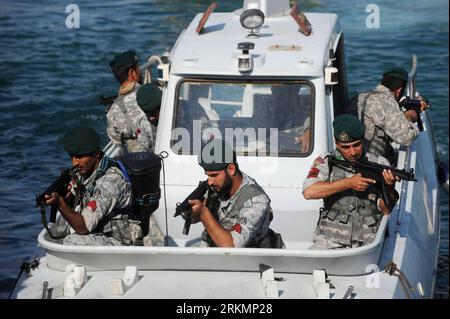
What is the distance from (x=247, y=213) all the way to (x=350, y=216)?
2.86ft

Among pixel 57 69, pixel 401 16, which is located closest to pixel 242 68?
pixel 57 69

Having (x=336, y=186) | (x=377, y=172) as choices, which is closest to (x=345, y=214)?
(x=336, y=186)

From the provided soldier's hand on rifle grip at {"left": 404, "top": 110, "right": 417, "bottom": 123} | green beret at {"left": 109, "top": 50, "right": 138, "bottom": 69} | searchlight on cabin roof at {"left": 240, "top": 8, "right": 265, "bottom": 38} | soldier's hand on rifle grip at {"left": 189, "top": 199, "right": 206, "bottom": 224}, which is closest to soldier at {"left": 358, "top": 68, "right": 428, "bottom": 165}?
soldier's hand on rifle grip at {"left": 404, "top": 110, "right": 417, "bottom": 123}

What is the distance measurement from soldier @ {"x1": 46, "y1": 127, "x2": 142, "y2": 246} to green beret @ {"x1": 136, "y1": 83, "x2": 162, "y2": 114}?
1.61 meters

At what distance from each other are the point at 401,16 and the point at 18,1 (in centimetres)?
814

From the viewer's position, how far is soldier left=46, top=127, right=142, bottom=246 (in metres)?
6.91

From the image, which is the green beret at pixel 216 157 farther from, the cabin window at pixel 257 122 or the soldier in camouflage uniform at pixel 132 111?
the soldier in camouflage uniform at pixel 132 111

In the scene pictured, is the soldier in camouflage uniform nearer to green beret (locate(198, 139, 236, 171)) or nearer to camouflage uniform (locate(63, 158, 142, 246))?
camouflage uniform (locate(63, 158, 142, 246))

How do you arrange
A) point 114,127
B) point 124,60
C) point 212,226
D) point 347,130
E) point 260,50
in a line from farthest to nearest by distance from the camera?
point 124,60 < point 114,127 < point 260,50 < point 347,130 < point 212,226

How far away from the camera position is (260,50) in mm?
8578

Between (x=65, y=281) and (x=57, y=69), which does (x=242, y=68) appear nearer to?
(x=65, y=281)

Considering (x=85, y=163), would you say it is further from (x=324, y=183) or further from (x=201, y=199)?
(x=324, y=183)

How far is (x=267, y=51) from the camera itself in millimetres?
8562
